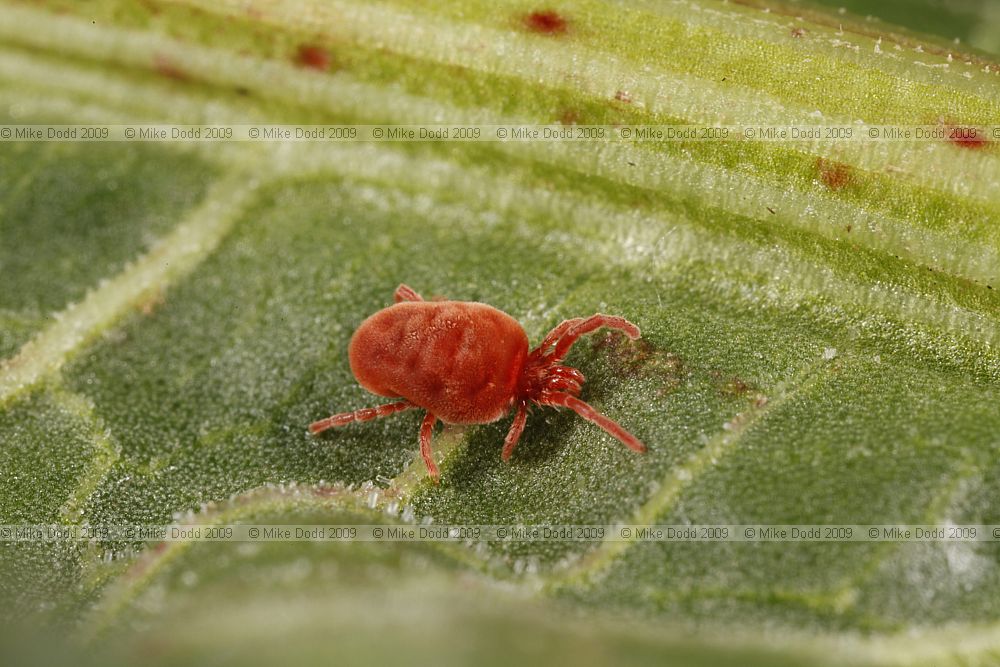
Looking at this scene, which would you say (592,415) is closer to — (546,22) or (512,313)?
(512,313)

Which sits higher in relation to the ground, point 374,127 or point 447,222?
point 374,127

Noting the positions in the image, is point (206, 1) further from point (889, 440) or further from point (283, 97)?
point (889, 440)

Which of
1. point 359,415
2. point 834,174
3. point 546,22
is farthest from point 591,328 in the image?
point 546,22

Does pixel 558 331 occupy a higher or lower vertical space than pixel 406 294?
higher

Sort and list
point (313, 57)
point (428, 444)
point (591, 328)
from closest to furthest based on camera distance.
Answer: point (428, 444) < point (591, 328) < point (313, 57)

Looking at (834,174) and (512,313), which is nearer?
(834,174)

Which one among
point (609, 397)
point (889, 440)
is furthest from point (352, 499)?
point (889, 440)
